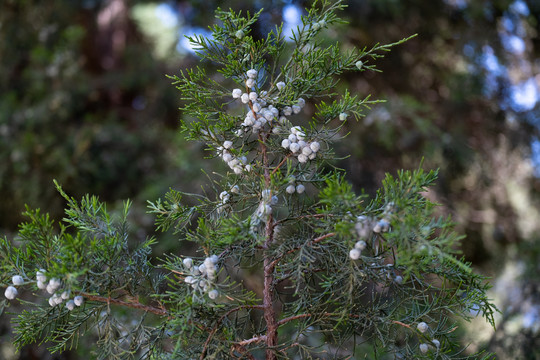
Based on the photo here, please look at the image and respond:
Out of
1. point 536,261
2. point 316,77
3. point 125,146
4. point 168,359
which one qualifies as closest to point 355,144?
point 536,261

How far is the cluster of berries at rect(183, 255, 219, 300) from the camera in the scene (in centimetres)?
72

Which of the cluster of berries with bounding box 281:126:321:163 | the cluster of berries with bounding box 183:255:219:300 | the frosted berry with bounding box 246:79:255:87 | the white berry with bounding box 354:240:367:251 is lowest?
the cluster of berries with bounding box 183:255:219:300

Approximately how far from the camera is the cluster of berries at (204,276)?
72 centimetres

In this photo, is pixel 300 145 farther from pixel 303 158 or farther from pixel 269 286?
pixel 269 286

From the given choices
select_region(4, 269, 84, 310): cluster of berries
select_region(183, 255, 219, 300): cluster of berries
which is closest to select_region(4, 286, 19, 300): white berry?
select_region(4, 269, 84, 310): cluster of berries

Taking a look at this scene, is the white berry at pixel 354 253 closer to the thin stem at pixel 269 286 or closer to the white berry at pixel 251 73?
the thin stem at pixel 269 286

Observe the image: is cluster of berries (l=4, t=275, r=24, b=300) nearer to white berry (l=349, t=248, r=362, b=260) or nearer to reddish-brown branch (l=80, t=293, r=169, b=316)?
reddish-brown branch (l=80, t=293, r=169, b=316)

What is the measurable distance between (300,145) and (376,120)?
179cm

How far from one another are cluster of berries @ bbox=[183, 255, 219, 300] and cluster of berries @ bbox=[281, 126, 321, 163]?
0.21 metres

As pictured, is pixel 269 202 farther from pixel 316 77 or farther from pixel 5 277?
pixel 5 277

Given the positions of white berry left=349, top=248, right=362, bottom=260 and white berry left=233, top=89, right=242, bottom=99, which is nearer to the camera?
white berry left=349, top=248, right=362, bottom=260

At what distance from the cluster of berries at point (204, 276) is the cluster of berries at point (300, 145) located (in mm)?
213

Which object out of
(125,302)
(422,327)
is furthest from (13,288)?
(422,327)

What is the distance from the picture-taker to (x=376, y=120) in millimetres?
2473
